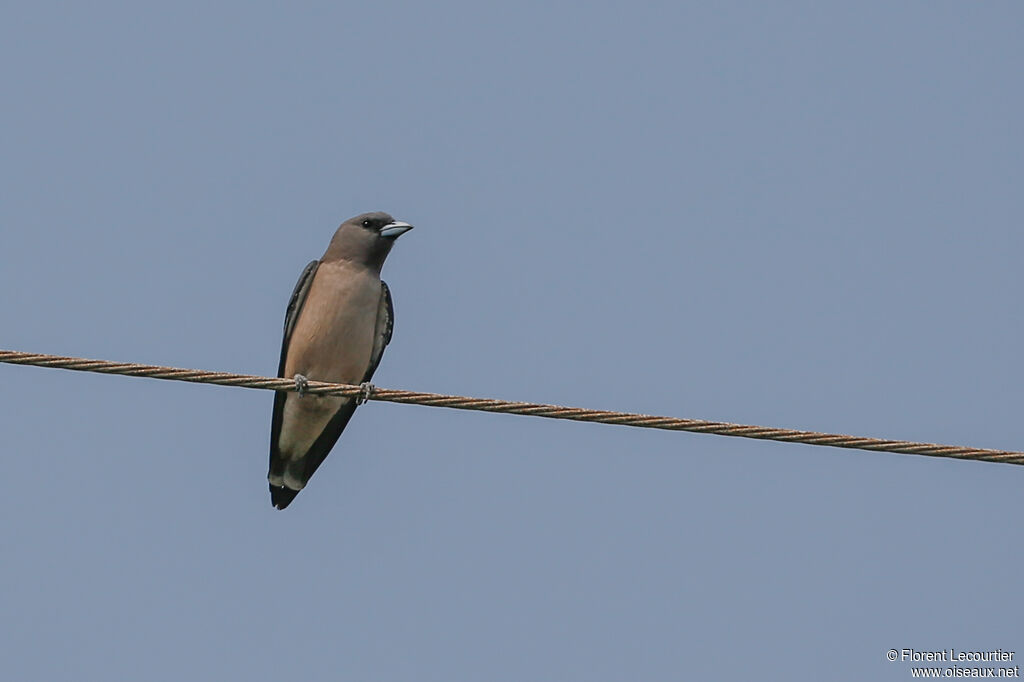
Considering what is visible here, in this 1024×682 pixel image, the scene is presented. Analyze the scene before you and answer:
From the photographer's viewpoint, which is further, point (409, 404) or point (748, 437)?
point (409, 404)

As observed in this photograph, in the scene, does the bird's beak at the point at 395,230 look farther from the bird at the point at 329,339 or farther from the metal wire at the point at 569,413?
the metal wire at the point at 569,413

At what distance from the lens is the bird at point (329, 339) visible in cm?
922

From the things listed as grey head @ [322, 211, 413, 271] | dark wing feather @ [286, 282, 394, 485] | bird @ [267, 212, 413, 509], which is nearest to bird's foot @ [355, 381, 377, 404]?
bird @ [267, 212, 413, 509]

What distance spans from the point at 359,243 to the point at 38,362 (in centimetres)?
378

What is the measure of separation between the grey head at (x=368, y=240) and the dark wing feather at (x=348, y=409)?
0.69ft

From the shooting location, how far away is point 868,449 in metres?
5.79

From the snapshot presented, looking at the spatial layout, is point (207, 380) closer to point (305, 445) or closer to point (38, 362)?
point (38, 362)

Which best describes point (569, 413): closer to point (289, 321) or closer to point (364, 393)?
point (364, 393)

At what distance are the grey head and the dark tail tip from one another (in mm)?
1572

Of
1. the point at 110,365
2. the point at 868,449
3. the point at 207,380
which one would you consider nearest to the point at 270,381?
the point at 207,380

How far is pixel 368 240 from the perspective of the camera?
375 inches

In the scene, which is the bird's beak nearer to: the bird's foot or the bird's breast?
the bird's breast

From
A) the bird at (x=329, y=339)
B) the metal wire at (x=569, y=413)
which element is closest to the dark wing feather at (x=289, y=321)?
the bird at (x=329, y=339)

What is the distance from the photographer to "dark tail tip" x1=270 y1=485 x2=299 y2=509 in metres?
9.84
